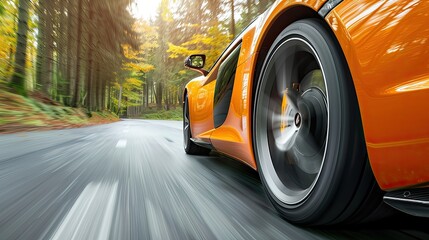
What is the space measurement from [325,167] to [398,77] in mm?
441

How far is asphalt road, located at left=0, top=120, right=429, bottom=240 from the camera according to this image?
137cm

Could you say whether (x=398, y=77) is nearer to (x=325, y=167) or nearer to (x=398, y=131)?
(x=398, y=131)

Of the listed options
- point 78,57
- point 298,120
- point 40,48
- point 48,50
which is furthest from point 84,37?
point 298,120

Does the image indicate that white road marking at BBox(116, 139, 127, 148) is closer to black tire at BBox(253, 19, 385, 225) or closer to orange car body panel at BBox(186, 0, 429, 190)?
black tire at BBox(253, 19, 385, 225)

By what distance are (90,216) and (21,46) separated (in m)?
11.7

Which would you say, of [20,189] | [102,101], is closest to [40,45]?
[102,101]

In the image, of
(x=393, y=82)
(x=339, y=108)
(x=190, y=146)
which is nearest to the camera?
(x=393, y=82)

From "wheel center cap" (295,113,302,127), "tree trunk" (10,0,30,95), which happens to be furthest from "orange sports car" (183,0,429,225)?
"tree trunk" (10,0,30,95)

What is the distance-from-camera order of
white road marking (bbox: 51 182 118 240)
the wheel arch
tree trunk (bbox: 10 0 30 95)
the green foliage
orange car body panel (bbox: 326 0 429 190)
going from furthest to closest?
1. the green foliage
2. tree trunk (bbox: 10 0 30 95)
3. the wheel arch
4. white road marking (bbox: 51 182 118 240)
5. orange car body panel (bbox: 326 0 429 190)

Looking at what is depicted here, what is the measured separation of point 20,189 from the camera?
2082 millimetres

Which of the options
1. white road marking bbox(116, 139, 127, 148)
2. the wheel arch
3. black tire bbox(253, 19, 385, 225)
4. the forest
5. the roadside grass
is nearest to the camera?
black tire bbox(253, 19, 385, 225)

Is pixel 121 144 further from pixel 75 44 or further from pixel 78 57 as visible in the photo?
pixel 75 44

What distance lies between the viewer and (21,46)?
11.2 meters

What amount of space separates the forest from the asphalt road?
9.48m
